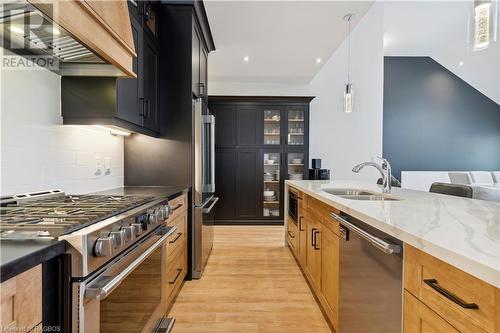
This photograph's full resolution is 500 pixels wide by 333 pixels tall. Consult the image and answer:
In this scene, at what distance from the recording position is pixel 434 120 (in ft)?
22.1

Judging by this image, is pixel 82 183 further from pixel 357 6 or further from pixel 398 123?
pixel 398 123

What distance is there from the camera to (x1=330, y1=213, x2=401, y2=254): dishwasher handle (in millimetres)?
994

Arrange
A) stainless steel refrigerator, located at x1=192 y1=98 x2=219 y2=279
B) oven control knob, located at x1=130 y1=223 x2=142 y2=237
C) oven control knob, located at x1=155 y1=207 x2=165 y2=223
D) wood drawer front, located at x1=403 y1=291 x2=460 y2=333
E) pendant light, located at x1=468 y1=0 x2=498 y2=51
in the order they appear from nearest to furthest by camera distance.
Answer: wood drawer front, located at x1=403 y1=291 x2=460 y2=333, oven control knob, located at x1=130 y1=223 x2=142 y2=237, oven control knob, located at x1=155 y1=207 x2=165 y2=223, pendant light, located at x1=468 y1=0 x2=498 y2=51, stainless steel refrigerator, located at x1=192 y1=98 x2=219 y2=279

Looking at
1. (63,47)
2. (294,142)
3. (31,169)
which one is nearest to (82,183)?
(31,169)

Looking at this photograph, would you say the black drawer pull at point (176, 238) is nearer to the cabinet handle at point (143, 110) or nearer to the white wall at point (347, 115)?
the cabinet handle at point (143, 110)

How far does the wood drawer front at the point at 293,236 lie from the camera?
299cm

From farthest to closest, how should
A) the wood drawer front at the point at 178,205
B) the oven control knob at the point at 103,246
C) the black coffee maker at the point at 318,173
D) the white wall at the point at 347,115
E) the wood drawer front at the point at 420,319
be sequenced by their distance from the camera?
the white wall at the point at 347,115, the black coffee maker at the point at 318,173, the wood drawer front at the point at 178,205, the oven control knob at the point at 103,246, the wood drawer front at the point at 420,319

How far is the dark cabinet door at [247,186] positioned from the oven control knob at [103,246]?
394 cm

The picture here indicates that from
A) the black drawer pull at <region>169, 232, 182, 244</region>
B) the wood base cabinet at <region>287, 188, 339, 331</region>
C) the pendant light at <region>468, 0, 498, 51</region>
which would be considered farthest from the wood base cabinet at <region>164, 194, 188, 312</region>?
the pendant light at <region>468, 0, 498, 51</region>

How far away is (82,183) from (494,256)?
2200 mm

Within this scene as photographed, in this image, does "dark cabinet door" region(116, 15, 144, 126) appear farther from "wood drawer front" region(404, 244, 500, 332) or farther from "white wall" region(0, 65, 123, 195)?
"wood drawer front" region(404, 244, 500, 332)

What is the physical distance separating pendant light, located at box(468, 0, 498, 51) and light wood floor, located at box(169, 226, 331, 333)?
215 centimetres

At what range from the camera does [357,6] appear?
2.54 m

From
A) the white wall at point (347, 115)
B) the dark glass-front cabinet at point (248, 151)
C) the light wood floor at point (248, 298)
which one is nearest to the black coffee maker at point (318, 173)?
the dark glass-front cabinet at point (248, 151)
